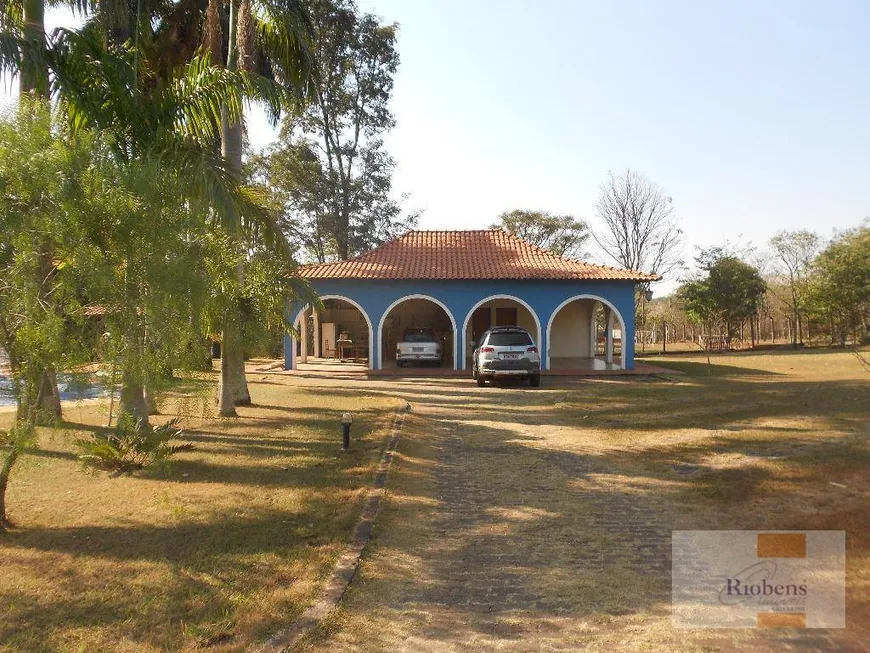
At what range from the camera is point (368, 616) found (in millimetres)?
Result: 3951

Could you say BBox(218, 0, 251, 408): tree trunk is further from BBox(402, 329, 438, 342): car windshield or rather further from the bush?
BBox(402, 329, 438, 342): car windshield

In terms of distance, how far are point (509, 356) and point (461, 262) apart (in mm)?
6919

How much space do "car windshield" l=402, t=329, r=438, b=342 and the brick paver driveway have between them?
41.2 ft

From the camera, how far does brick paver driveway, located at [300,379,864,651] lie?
362 cm

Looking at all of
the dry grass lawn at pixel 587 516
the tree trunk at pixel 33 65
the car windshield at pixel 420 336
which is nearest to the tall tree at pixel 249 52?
the tree trunk at pixel 33 65

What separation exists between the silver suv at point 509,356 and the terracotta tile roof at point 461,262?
420 centimetres

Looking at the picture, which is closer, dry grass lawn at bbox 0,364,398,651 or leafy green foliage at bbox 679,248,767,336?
dry grass lawn at bbox 0,364,398,651

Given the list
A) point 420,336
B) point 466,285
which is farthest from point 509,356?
point 420,336

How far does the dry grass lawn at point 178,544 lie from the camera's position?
378 centimetres

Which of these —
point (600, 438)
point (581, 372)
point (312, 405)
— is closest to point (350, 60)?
point (581, 372)

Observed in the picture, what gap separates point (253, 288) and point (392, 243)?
1414 centimetres

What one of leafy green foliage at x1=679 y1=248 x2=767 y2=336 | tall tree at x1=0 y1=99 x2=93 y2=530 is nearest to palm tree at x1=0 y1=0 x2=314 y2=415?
tall tree at x1=0 y1=99 x2=93 y2=530

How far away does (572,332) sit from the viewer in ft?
88.8

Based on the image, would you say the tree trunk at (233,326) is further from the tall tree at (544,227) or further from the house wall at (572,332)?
the tall tree at (544,227)
